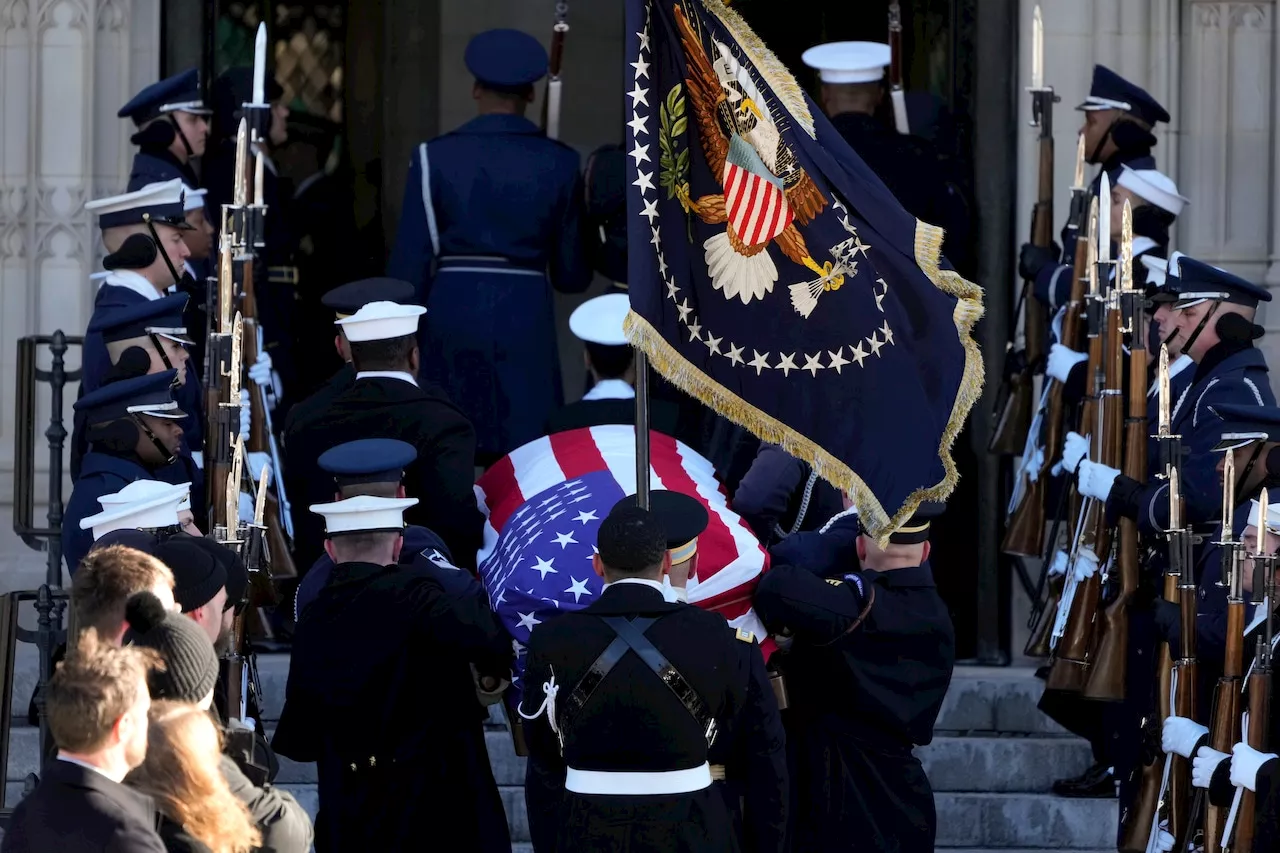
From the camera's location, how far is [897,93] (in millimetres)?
10938

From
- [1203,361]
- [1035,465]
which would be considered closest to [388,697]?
[1035,465]

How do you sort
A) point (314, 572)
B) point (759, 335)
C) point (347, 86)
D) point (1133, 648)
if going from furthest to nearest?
point (347, 86)
point (1133, 648)
point (314, 572)
point (759, 335)

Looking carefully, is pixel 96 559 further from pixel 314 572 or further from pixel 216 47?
pixel 216 47

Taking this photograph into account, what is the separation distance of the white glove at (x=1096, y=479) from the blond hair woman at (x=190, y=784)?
4340 mm

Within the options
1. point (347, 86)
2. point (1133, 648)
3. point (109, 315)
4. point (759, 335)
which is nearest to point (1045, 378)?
point (1133, 648)

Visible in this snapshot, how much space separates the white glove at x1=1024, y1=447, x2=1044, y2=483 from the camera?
32.4 feet

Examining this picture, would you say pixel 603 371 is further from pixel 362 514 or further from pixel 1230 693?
pixel 1230 693

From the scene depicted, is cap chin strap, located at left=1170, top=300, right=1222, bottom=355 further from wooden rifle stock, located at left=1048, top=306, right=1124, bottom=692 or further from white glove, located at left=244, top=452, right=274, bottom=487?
white glove, located at left=244, top=452, right=274, bottom=487

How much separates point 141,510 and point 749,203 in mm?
2004

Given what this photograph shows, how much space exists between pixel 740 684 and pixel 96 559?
1766mm

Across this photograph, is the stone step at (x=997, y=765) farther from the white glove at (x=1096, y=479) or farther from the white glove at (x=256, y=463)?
the white glove at (x=256, y=463)

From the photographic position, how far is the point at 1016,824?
920 centimetres

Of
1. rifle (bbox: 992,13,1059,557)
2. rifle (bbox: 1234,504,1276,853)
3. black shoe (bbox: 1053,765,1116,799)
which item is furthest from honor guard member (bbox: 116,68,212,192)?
rifle (bbox: 1234,504,1276,853)

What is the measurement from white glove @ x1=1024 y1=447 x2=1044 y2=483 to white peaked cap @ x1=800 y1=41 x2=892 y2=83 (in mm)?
1643
